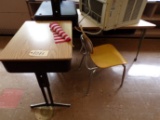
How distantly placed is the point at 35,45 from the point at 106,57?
0.81 metres

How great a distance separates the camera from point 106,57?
1.49 metres

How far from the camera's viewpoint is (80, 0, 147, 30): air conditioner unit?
49.3 inches

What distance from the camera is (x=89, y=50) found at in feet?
4.44

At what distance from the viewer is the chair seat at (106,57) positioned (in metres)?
1.40

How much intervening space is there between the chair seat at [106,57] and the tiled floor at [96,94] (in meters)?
0.39

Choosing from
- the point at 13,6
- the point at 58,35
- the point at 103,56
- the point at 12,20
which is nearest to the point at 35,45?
the point at 58,35

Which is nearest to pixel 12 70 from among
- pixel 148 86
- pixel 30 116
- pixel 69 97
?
pixel 30 116

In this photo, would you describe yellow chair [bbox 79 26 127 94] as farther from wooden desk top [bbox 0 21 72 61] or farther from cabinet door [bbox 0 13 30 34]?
cabinet door [bbox 0 13 30 34]

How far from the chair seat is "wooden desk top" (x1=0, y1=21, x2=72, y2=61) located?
18.4 inches

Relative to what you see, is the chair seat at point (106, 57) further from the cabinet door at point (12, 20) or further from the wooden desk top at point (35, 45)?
the cabinet door at point (12, 20)

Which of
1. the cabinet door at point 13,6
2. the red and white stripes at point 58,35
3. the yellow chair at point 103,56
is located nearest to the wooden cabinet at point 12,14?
the cabinet door at point 13,6

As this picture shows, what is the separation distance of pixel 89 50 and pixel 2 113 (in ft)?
3.75

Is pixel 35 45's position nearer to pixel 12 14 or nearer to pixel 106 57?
pixel 106 57

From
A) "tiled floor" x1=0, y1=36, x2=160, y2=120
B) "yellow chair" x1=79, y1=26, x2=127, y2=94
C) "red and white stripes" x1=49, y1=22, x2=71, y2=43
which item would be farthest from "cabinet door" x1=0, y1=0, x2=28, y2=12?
"yellow chair" x1=79, y1=26, x2=127, y2=94
